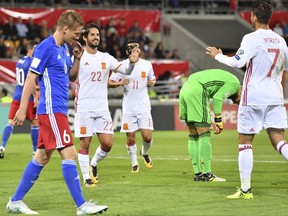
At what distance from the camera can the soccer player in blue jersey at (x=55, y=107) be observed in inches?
358

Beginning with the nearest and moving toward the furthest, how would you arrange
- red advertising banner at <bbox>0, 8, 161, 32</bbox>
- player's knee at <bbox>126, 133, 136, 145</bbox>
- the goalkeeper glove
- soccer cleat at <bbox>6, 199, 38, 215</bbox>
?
soccer cleat at <bbox>6, 199, 38, 215</bbox> < the goalkeeper glove < player's knee at <bbox>126, 133, 136, 145</bbox> < red advertising banner at <bbox>0, 8, 161, 32</bbox>

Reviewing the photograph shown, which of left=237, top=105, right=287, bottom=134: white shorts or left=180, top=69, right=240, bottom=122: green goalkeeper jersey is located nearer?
left=237, top=105, right=287, bottom=134: white shorts

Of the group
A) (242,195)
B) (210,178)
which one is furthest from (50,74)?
(210,178)

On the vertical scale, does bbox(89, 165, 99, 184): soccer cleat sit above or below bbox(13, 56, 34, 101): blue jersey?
below

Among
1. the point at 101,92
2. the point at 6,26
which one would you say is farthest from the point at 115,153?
the point at 6,26

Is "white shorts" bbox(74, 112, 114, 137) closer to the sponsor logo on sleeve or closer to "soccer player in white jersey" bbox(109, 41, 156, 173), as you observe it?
"soccer player in white jersey" bbox(109, 41, 156, 173)

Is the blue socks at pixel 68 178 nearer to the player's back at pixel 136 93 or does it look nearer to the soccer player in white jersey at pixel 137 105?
the soccer player in white jersey at pixel 137 105

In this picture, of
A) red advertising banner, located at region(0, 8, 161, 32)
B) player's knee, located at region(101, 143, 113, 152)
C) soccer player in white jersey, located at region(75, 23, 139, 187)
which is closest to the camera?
soccer player in white jersey, located at region(75, 23, 139, 187)

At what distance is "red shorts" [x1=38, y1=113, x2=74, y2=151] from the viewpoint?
9156mm

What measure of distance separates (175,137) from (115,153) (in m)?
6.21

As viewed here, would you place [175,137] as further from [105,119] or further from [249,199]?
[249,199]

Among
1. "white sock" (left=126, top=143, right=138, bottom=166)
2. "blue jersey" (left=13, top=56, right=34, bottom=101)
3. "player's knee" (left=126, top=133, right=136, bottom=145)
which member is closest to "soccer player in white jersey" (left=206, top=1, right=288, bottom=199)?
"white sock" (left=126, top=143, right=138, bottom=166)

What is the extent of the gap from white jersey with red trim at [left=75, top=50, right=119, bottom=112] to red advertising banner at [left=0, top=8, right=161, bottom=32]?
20220 millimetres

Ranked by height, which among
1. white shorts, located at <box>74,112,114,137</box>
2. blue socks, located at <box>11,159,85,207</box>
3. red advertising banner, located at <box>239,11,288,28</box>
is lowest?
red advertising banner, located at <box>239,11,288,28</box>
